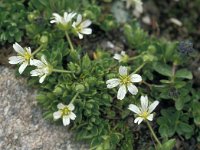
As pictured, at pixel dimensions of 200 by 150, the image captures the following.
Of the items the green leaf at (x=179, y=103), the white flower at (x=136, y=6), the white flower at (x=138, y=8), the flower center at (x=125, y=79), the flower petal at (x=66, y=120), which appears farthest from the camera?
the white flower at (x=136, y=6)

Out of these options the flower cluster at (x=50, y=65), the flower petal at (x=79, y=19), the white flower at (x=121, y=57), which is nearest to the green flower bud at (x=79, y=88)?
the flower cluster at (x=50, y=65)

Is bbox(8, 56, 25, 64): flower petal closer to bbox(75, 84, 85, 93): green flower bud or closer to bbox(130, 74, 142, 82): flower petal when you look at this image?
bbox(75, 84, 85, 93): green flower bud

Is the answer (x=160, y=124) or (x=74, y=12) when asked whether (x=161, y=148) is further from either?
(x=74, y=12)

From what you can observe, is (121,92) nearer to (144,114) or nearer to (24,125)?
(144,114)

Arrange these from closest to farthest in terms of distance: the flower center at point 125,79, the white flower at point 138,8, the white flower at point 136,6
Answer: the flower center at point 125,79 < the white flower at point 138,8 < the white flower at point 136,6

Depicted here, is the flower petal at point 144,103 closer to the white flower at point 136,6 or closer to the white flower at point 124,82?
the white flower at point 124,82

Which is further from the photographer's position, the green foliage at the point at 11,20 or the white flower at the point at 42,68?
the green foliage at the point at 11,20

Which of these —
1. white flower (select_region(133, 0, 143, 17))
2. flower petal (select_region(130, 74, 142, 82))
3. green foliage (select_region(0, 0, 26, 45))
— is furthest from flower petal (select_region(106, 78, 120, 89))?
white flower (select_region(133, 0, 143, 17))
